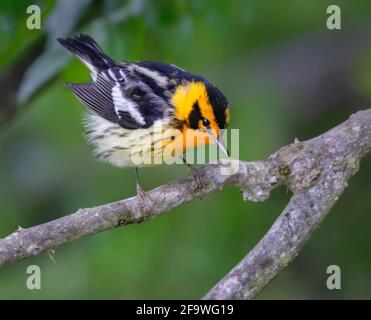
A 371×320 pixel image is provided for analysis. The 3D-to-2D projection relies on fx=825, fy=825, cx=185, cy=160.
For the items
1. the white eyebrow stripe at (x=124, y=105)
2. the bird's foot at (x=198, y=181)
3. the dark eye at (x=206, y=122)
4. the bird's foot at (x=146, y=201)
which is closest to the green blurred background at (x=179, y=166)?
the white eyebrow stripe at (x=124, y=105)

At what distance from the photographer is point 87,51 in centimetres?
503

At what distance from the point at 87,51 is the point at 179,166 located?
111 cm

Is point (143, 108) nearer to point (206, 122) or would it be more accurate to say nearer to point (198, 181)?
point (206, 122)

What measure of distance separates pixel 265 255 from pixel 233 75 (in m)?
3.58

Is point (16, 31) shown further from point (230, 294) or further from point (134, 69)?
point (230, 294)

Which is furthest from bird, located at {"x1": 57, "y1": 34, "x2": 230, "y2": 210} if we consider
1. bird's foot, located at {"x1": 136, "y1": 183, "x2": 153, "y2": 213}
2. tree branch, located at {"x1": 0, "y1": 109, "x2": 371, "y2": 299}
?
bird's foot, located at {"x1": 136, "y1": 183, "x2": 153, "y2": 213}

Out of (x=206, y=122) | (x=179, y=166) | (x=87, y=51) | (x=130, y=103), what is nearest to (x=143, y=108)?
(x=130, y=103)

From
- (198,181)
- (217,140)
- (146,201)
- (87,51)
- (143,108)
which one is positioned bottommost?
(146,201)

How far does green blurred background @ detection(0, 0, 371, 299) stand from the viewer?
4.75 meters

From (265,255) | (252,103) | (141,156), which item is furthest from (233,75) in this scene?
(265,255)

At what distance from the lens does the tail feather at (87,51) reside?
4.76 metres

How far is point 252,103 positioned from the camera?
6.17m

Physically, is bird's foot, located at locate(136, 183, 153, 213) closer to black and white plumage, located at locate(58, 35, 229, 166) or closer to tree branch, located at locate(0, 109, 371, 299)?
tree branch, located at locate(0, 109, 371, 299)

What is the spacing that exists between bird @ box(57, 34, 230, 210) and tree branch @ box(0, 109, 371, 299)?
251 millimetres
